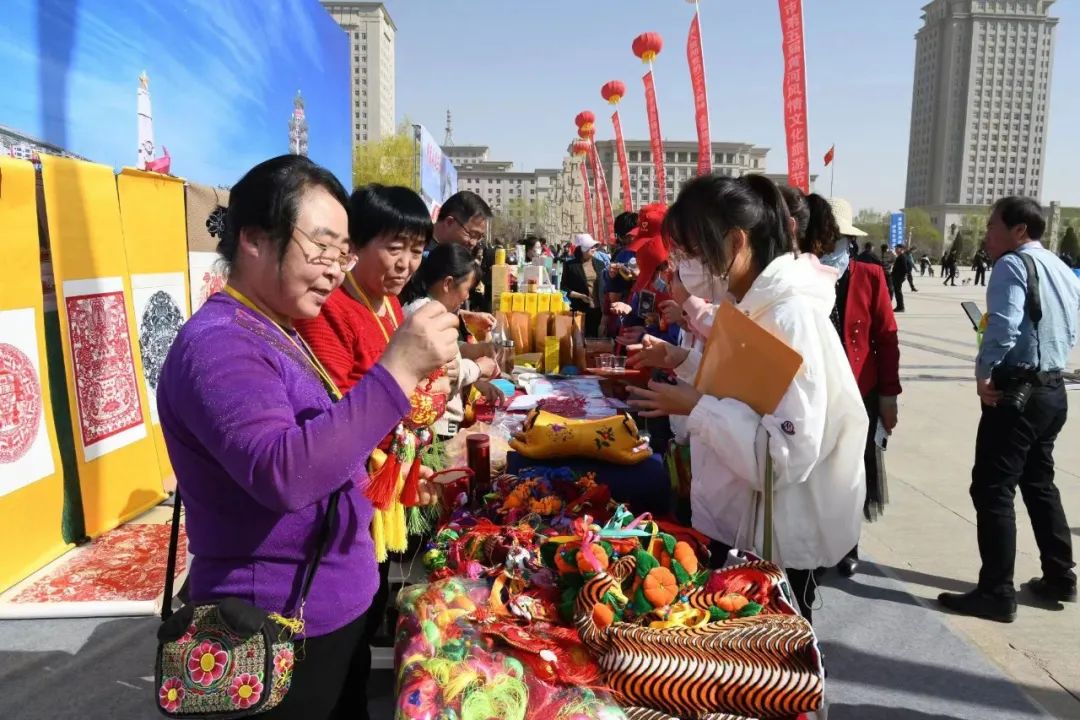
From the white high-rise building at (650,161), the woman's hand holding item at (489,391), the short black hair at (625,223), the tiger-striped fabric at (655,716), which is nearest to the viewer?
the tiger-striped fabric at (655,716)

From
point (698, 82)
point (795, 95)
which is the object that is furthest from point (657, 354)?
point (698, 82)

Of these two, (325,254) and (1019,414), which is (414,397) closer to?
(325,254)

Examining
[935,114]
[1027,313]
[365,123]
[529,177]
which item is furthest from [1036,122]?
[1027,313]

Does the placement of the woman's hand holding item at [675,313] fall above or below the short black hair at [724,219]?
below

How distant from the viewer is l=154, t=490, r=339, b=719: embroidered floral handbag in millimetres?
1108

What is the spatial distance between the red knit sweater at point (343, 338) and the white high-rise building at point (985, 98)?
99.5m

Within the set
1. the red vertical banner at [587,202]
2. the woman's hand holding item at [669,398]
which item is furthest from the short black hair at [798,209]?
the red vertical banner at [587,202]

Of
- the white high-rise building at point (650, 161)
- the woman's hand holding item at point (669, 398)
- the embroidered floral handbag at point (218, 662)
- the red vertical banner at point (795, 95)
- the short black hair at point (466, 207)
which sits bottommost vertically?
the embroidered floral handbag at point (218, 662)

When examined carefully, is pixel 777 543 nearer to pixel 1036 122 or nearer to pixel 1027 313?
pixel 1027 313

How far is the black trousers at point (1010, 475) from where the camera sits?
10.2 feet

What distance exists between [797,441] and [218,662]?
1280 mm

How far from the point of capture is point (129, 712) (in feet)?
7.87

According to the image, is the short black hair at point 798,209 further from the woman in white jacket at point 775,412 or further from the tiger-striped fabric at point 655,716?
the tiger-striped fabric at point 655,716

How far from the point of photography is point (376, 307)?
2160 millimetres
